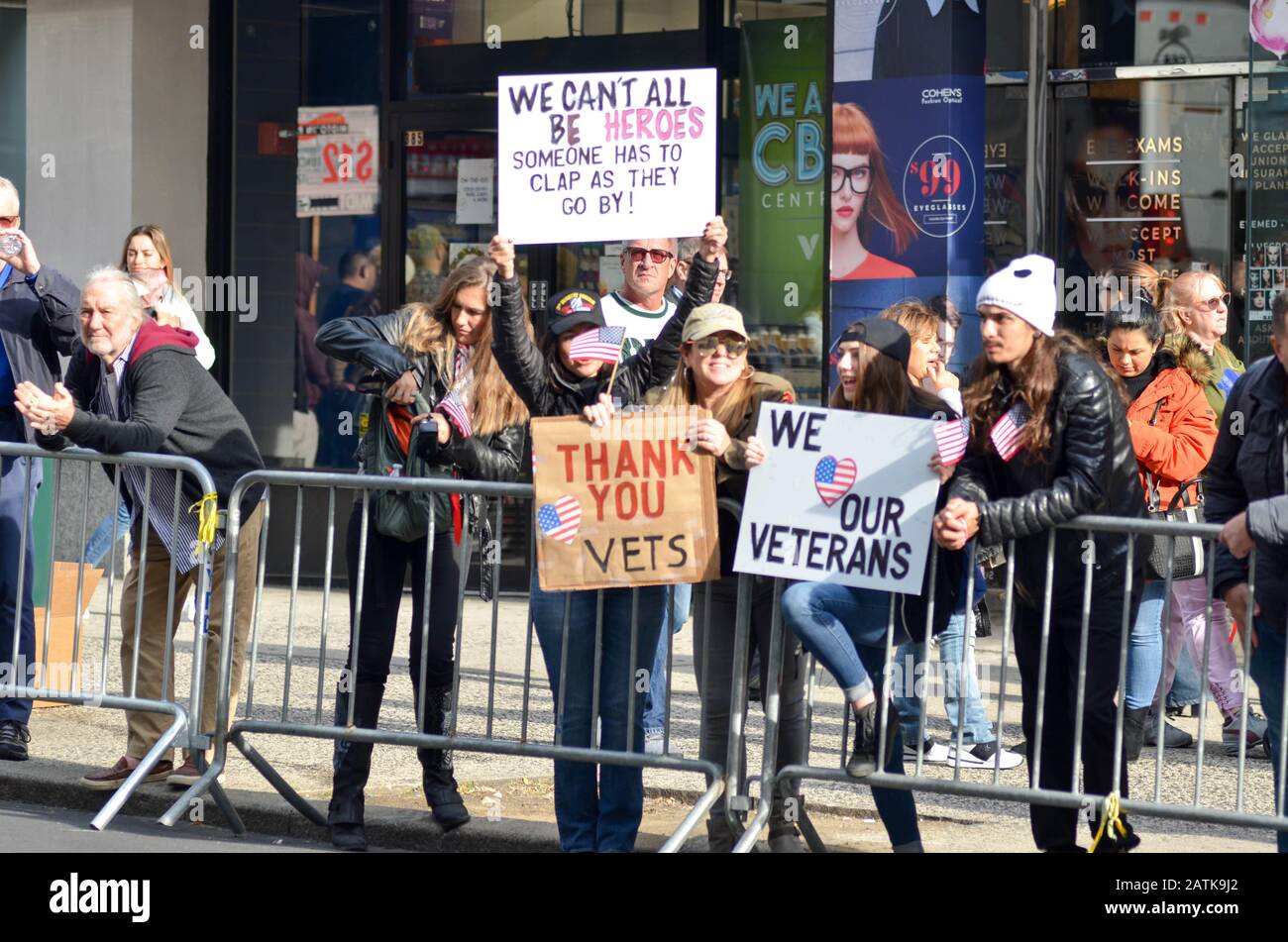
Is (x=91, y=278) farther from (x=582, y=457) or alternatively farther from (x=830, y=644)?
(x=830, y=644)

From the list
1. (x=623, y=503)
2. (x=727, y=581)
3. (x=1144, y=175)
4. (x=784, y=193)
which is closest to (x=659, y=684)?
(x=727, y=581)

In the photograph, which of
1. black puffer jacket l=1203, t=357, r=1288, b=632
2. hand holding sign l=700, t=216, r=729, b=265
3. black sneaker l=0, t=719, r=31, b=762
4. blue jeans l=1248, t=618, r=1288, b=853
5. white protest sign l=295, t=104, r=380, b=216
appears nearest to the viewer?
black puffer jacket l=1203, t=357, r=1288, b=632

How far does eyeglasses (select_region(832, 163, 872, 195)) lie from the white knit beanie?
201 inches

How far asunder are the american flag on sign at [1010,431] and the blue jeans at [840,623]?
0.61 metres

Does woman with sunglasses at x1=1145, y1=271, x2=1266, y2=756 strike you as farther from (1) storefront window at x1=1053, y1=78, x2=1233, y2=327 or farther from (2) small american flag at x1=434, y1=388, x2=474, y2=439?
(2) small american flag at x1=434, y1=388, x2=474, y2=439

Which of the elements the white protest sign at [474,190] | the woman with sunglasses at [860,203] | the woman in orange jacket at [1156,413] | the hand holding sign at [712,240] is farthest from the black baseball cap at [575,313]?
the white protest sign at [474,190]

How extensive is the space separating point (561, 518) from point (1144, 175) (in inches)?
233

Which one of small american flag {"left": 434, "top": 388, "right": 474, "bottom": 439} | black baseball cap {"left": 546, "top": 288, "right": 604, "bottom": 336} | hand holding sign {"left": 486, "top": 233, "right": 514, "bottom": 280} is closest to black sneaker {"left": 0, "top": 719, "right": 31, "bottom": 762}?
small american flag {"left": 434, "top": 388, "right": 474, "bottom": 439}

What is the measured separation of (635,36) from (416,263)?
6.92ft

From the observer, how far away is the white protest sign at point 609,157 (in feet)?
20.6

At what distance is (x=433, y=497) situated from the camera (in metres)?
6.54

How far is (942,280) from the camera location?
35.1 ft

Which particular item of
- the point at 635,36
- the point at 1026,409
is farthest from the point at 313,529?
the point at 1026,409

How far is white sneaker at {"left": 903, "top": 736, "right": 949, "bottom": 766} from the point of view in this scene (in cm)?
778
